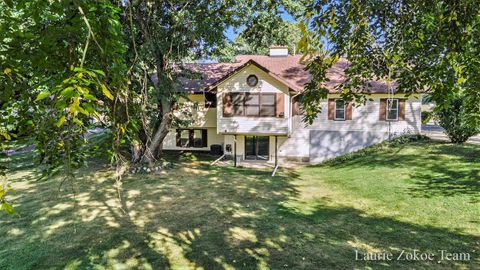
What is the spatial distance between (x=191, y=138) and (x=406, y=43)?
19.1 m

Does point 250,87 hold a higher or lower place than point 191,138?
higher

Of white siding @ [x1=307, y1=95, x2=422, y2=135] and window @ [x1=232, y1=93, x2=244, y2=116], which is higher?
window @ [x1=232, y1=93, x2=244, y2=116]

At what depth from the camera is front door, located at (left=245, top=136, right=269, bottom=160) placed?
71.2 ft

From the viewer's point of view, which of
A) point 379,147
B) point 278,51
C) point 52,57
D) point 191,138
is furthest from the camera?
point 278,51

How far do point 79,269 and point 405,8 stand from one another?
315 inches

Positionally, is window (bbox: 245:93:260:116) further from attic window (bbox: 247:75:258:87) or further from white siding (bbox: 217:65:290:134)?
attic window (bbox: 247:75:258:87)

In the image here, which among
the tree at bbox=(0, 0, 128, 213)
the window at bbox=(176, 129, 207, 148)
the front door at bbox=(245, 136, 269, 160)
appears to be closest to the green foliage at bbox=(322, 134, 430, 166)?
the front door at bbox=(245, 136, 269, 160)

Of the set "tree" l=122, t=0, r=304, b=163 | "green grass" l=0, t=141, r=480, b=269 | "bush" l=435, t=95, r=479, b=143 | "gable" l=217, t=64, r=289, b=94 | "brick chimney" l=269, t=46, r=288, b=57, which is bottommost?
"green grass" l=0, t=141, r=480, b=269

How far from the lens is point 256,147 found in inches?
856

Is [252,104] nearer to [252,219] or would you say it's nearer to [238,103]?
[238,103]

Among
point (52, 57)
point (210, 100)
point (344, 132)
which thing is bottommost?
point (344, 132)

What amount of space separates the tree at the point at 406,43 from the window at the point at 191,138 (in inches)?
695

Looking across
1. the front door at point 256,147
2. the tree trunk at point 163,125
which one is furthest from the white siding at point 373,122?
the tree trunk at point 163,125

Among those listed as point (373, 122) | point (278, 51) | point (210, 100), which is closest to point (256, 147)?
point (210, 100)
